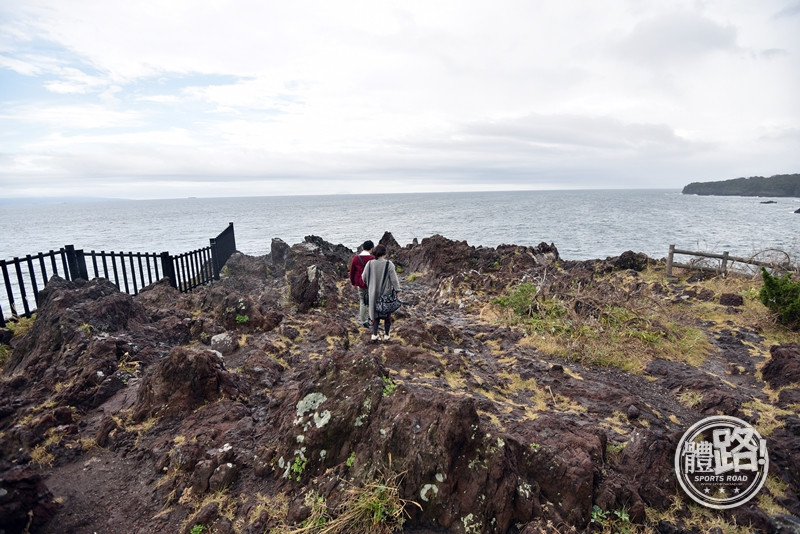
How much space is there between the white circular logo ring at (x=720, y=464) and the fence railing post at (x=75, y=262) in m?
12.5

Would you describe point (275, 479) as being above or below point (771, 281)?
below

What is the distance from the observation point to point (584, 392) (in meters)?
5.93

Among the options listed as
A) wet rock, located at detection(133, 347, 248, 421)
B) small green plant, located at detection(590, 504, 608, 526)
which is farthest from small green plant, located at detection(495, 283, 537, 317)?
wet rock, located at detection(133, 347, 248, 421)

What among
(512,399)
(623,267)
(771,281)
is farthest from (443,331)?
(623,267)

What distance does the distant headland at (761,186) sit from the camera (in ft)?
496

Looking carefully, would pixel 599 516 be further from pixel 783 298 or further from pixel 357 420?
pixel 783 298

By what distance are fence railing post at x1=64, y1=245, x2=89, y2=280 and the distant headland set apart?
212693 millimetres

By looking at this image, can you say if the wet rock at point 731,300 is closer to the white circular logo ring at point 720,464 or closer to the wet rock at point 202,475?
the white circular logo ring at point 720,464

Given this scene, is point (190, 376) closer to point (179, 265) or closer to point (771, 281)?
point (179, 265)

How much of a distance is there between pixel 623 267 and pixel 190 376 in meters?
17.6

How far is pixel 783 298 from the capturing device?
9.12 m

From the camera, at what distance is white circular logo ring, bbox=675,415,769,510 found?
3.77 metres

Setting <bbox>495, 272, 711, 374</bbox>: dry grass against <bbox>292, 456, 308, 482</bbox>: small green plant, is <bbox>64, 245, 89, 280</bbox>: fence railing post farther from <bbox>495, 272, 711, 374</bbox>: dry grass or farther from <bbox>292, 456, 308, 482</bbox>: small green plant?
<bbox>495, 272, 711, 374</bbox>: dry grass

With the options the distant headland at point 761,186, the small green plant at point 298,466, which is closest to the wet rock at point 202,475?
the small green plant at point 298,466
